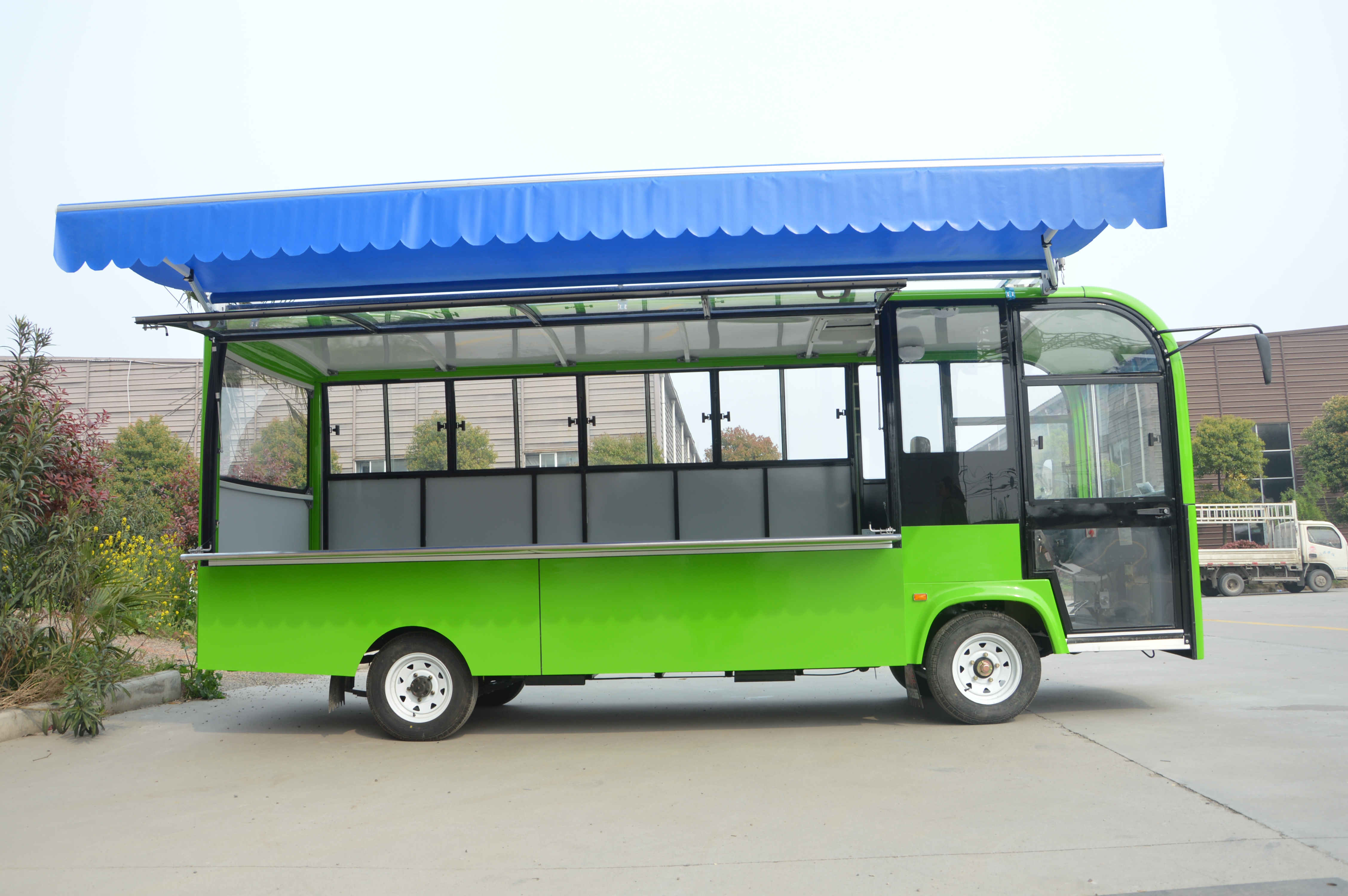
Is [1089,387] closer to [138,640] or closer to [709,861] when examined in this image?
[709,861]

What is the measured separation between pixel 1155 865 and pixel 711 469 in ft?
17.4

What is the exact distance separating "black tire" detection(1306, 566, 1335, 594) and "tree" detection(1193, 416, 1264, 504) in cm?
991

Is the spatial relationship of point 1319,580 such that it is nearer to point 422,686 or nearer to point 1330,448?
point 1330,448

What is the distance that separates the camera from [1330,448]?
35.2 meters

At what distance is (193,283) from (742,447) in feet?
15.4

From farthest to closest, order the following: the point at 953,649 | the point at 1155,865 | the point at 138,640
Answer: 1. the point at 138,640
2. the point at 953,649
3. the point at 1155,865

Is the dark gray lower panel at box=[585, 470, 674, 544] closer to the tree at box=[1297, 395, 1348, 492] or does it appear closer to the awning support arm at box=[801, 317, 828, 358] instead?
the awning support arm at box=[801, 317, 828, 358]

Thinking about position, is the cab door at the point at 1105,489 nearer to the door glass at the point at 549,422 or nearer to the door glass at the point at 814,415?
the door glass at the point at 814,415

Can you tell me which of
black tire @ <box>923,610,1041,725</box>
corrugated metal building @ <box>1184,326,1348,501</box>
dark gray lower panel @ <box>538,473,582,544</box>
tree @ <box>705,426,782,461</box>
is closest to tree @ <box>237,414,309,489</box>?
dark gray lower panel @ <box>538,473,582,544</box>

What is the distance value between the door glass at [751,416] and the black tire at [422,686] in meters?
3.09

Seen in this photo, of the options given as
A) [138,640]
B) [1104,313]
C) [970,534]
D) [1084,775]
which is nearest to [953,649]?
[970,534]

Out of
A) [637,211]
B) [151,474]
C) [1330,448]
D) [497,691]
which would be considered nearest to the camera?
[637,211]

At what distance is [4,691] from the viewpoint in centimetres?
755

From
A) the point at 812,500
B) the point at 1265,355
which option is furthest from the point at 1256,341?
the point at 812,500
